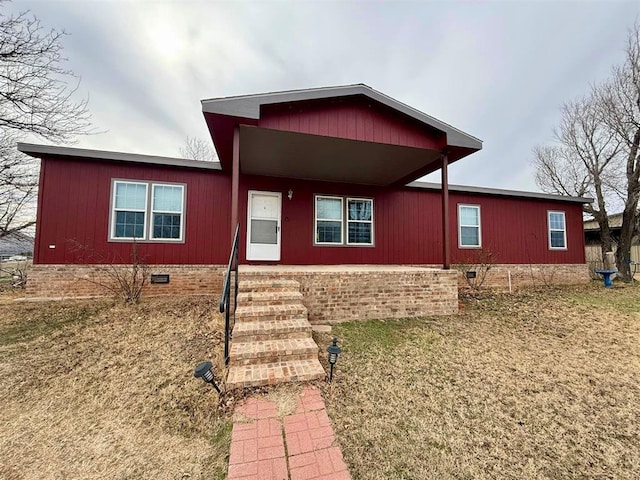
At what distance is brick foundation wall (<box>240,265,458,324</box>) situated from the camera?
4344mm

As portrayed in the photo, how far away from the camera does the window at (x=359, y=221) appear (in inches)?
294

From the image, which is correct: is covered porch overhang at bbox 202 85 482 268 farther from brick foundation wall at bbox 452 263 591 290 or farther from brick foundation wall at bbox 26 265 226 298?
brick foundation wall at bbox 452 263 591 290

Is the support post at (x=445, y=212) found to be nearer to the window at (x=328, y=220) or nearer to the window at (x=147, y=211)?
the window at (x=328, y=220)

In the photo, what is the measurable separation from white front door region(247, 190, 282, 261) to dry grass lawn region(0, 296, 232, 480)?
2.74 m

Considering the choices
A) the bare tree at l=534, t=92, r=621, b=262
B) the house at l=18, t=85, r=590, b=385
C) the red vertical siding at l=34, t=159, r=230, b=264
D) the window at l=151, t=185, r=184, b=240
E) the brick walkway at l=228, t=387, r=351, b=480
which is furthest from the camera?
the bare tree at l=534, t=92, r=621, b=262

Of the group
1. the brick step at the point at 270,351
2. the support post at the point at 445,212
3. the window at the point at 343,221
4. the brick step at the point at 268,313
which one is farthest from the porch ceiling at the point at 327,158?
the brick step at the point at 270,351

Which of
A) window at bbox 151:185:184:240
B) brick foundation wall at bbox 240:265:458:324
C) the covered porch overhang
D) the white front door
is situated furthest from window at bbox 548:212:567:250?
window at bbox 151:185:184:240

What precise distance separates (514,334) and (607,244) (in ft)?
33.9

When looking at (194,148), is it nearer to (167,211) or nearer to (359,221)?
(167,211)

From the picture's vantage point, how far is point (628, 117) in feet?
30.0

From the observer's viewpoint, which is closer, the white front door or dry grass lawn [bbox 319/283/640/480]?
dry grass lawn [bbox 319/283/640/480]

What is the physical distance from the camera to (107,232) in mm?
5863

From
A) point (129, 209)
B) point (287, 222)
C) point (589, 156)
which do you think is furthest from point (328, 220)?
point (589, 156)

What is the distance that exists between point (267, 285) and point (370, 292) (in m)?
1.77
